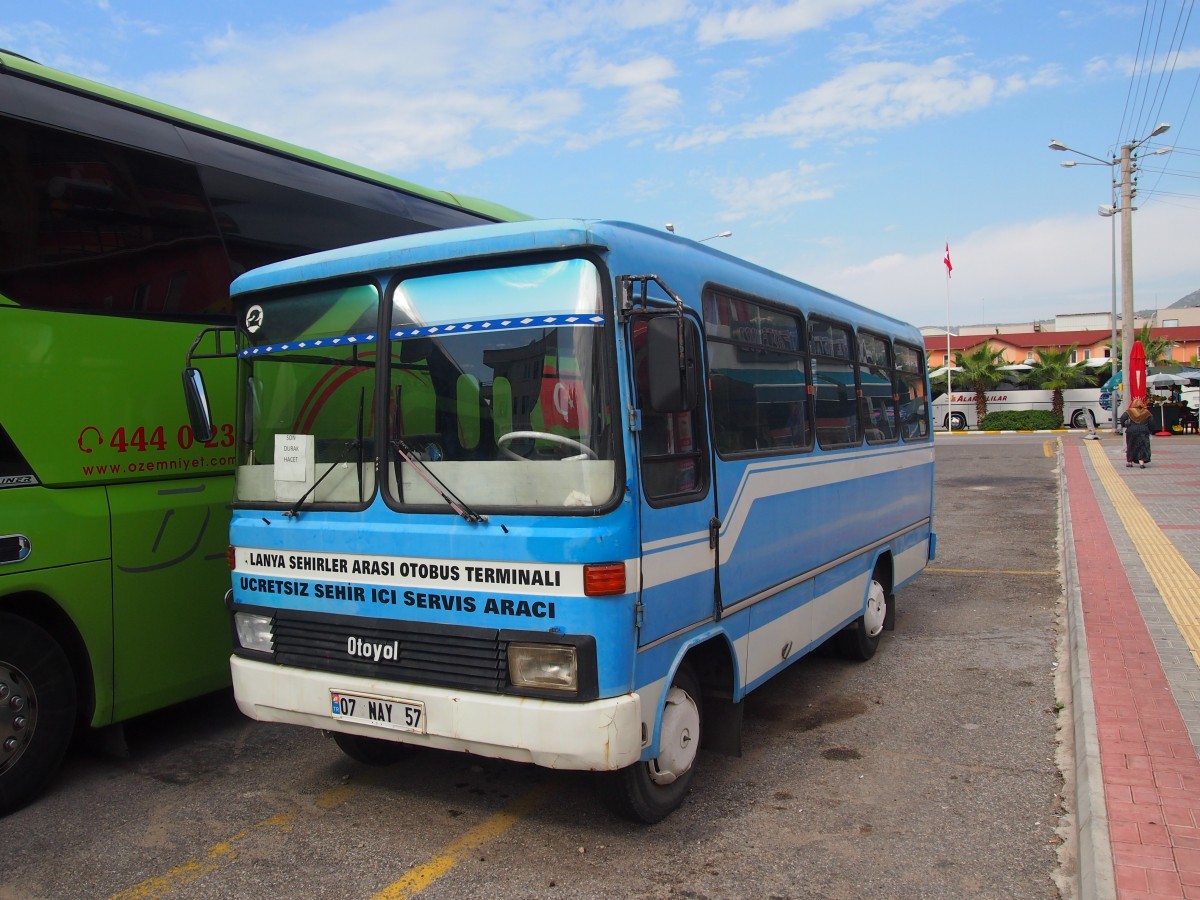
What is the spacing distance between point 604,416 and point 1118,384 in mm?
34705

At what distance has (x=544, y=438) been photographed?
3.95 meters

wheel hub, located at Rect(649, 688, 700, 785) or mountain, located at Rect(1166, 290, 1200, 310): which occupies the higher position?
mountain, located at Rect(1166, 290, 1200, 310)

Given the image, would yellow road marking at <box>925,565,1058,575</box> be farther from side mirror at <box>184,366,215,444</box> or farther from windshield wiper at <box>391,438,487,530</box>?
side mirror at <box>184,366,215,444</box>

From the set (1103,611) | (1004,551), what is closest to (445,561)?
(1103,611)

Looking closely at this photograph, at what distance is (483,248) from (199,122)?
3100 mm

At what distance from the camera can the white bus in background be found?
42844 mm

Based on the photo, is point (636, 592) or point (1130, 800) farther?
point (1130, 800)

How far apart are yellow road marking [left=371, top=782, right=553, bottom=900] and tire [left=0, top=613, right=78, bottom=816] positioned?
222cm

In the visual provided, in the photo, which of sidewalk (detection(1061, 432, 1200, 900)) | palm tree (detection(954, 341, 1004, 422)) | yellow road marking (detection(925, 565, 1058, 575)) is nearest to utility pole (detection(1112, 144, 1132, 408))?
palm tree (detection(954, 341, 1004, 422))

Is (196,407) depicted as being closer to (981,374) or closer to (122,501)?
(122,501)

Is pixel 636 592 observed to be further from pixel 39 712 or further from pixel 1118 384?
pixel 1118 384

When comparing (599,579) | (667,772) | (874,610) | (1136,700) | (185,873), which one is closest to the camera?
(599,579)

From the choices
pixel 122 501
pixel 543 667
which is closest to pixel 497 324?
pixel 543 667

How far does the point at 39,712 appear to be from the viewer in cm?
489
